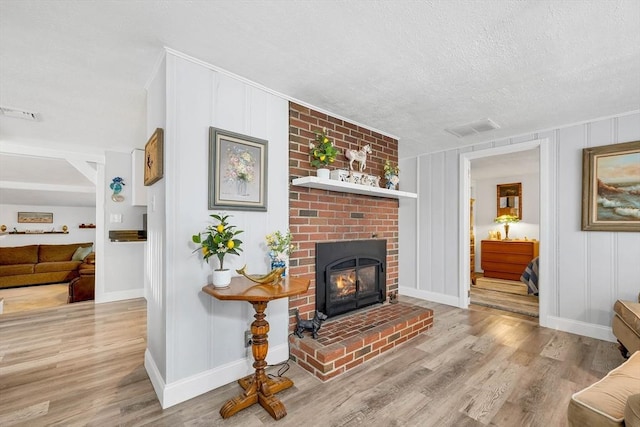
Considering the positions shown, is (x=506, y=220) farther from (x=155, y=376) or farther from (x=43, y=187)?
(x=43, y=187)

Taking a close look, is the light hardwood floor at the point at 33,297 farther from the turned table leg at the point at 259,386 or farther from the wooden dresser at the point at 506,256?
the wooden dresser at the point at 506,256

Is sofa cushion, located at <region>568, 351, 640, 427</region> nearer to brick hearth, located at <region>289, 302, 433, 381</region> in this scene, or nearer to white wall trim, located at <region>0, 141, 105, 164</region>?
brick hearth, located at <region>289, 302, 433, 381</region>

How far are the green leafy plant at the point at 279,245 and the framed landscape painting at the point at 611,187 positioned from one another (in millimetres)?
3130

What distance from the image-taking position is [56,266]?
5859mm

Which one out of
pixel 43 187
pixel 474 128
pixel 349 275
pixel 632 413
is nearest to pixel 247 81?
pixel 349 275

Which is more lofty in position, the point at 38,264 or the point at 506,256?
the point at 506,256

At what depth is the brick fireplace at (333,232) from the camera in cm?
228

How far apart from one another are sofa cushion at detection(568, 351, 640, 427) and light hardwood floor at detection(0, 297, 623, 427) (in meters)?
0.48

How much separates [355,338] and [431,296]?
7.73ft

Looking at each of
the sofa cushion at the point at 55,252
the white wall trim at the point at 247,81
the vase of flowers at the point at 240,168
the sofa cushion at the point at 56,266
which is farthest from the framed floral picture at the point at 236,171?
the sofa cushion at the point at 55,252

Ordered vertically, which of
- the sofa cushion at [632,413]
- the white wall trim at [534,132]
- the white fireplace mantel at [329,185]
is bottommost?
the sofa cushion at [632,413]

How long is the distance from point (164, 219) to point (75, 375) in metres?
1.54

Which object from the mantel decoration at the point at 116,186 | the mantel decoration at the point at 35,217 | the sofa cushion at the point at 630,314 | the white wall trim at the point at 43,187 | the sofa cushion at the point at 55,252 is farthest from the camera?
the mantel decoration at the point at 35,217

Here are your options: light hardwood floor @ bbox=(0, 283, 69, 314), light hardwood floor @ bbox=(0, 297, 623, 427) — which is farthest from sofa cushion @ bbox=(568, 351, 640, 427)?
light hardwood floor @ bbox=(0, 283, 69, 314)
